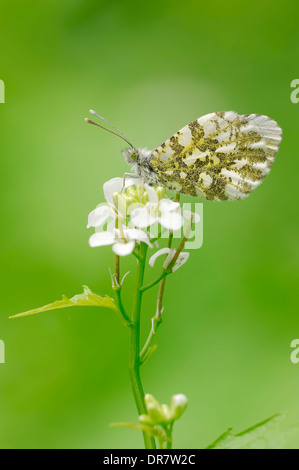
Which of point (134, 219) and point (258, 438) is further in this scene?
point (134, 219)

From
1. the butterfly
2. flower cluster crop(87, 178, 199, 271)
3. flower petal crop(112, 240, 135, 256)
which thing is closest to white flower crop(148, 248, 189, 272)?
flower cluster crop(87, 178, 199, 271)

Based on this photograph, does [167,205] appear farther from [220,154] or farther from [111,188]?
[220,154]

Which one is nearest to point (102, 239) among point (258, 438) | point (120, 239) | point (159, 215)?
point (120, 239)

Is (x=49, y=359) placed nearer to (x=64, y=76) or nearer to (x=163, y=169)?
(x=163, y=169)

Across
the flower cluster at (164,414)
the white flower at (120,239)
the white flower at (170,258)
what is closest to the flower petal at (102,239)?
the white flower at (120,239)

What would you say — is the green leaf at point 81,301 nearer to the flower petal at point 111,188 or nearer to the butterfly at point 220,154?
the flower petal at point 111,188

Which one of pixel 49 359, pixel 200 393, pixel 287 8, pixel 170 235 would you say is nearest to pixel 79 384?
pixel 49 359
